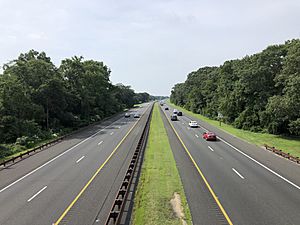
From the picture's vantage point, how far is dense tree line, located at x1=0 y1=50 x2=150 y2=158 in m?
39.4

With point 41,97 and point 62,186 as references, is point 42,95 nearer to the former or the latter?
point 41,97

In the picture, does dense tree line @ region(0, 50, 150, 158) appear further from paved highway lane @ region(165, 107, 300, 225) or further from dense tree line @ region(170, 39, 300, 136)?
dense tree line @ region(170, 39, 300, 136)

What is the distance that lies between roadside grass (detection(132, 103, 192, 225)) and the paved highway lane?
7.32 ft

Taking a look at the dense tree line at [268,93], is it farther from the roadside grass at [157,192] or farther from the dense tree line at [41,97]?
the dense tree line at [41,97]

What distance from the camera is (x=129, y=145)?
3425 cm

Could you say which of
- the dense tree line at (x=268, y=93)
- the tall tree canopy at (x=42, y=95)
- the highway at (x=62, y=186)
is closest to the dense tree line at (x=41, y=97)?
the tall tree canopy at (x=42, y=95)

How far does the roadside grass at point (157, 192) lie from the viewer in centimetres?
1298

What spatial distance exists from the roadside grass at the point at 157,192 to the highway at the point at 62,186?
1650mm

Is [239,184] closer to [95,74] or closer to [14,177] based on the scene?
[14,177]

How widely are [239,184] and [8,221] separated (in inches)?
514

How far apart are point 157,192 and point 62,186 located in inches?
249

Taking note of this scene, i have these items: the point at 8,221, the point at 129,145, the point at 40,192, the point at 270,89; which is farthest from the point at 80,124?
the point at 8,221

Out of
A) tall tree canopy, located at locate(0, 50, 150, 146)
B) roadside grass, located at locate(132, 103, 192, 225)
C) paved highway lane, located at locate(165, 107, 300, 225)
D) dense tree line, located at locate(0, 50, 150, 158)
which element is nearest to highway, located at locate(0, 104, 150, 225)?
roadside grass, located at locate(132, 103, 192, 225)

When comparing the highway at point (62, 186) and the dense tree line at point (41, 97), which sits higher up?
the dense tree line at point (41, 97)
